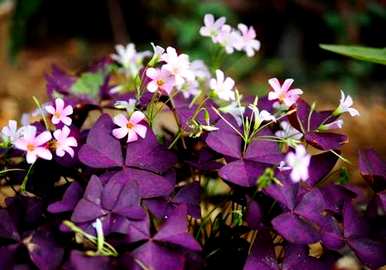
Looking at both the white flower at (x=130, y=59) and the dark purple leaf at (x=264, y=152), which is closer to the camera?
the dark purple leaf at (x=264, y=152)

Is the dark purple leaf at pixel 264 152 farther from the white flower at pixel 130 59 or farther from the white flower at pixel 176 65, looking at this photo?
the white flower at pixel 130 59

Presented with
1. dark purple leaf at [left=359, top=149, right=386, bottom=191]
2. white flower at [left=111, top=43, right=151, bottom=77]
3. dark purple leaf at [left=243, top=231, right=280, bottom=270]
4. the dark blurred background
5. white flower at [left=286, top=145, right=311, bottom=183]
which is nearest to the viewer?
white flower at [left=286, top=145, right=311, bottom=183]

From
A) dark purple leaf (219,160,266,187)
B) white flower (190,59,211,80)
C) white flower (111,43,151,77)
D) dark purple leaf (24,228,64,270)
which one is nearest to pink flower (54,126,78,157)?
dark purple leaf (24,228,64,270)

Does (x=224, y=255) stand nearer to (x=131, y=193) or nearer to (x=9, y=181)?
(x=131, y=193)

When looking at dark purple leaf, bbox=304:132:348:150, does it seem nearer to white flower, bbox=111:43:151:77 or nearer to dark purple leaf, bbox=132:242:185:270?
dark purple leaf, bbox=132:242:185:270

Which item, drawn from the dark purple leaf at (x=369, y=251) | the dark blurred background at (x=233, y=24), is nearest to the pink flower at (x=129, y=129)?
the dark purple leaf at (x=369, y=251)

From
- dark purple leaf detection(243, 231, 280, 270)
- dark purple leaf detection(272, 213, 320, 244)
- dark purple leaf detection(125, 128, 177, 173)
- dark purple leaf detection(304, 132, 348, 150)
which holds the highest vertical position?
dark purple leaf detection(304, 132, 348, 150)

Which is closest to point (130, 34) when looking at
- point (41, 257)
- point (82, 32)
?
point (82, 32)
